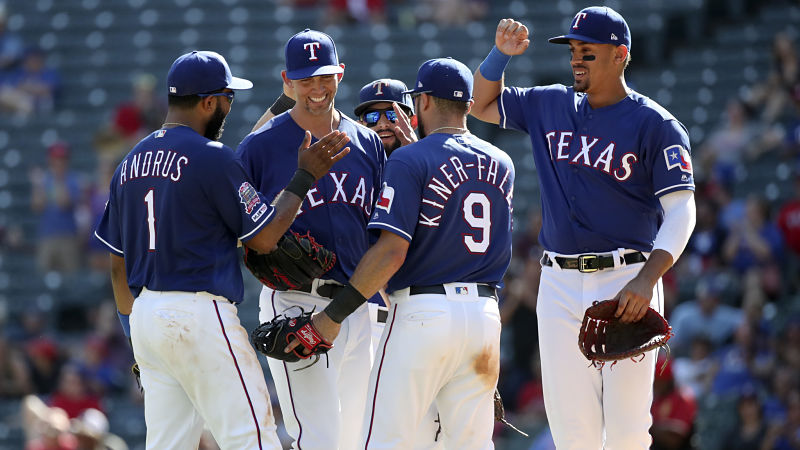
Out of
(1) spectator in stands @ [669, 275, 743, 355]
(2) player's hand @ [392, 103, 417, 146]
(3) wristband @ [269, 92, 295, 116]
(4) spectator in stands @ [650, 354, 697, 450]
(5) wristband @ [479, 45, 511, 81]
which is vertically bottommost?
(1) spectator in stands @ [669, 275, 743, 355]

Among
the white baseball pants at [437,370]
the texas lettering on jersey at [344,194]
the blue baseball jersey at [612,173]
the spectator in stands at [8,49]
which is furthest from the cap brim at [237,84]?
the spectator in stands at [8,49]

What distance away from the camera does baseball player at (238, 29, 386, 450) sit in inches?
224

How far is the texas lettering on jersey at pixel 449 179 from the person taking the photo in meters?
5.47

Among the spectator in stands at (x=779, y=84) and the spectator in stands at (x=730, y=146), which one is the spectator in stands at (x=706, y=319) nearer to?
the spectator in stands at (x=730, y=146)

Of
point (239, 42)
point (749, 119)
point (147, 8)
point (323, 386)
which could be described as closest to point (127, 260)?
point (323, 386)

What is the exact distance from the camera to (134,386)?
41.2 feet

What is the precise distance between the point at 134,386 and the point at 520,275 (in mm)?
4221

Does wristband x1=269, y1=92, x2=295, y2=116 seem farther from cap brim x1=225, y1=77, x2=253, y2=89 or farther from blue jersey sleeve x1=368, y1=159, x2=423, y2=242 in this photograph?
blue jersey sleeve x1=368, y1=159, x2=423, y2=242

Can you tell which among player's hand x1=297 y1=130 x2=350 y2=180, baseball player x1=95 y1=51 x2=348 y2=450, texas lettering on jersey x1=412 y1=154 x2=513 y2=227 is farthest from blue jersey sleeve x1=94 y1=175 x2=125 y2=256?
texas lettering on jersey x1=412 y1=154 x2=513 y2=227

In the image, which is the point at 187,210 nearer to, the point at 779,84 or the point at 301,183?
the point at 301,183

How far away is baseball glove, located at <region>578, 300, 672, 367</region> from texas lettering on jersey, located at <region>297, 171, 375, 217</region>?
124 cm

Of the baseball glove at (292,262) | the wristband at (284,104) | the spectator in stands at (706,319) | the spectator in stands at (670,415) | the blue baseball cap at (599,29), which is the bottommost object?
the spectator in stands at (706,319)

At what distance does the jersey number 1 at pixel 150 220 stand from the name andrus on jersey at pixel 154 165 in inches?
3.7

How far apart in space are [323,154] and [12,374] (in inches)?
331
